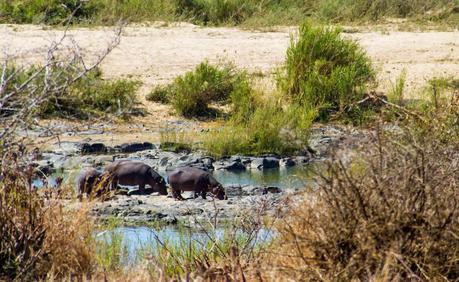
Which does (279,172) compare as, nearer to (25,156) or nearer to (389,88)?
(389,88)

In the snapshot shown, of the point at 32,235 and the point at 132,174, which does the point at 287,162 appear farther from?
the point at 32,235

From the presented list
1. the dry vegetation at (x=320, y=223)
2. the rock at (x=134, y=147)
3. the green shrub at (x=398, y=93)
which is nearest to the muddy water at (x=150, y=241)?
the dry vegetation at (x=320, y=223)

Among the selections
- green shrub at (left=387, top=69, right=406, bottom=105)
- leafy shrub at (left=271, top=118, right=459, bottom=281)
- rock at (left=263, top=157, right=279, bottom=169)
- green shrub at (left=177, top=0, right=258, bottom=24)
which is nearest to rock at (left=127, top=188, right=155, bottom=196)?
rock at (left=263, top=157, right=279, bottom=169)

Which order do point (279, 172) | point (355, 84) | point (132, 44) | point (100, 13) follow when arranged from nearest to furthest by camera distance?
point (279, 172) < point (355, 84) < point (132, 44) < point (100, 13)

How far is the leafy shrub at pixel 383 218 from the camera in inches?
236

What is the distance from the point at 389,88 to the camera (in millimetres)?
19844

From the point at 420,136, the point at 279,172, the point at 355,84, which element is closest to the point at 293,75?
the point at 355,84

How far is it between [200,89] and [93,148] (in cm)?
323

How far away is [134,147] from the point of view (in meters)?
16.6

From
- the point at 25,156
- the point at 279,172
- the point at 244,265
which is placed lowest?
the point at 279,172

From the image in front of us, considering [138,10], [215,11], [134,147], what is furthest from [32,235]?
[215,11]

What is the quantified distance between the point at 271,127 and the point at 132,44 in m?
6.48

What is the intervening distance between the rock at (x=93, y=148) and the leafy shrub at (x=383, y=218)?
10306 millimetres

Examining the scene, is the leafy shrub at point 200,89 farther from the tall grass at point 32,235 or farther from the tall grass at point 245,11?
the tall grass at point 32,235
